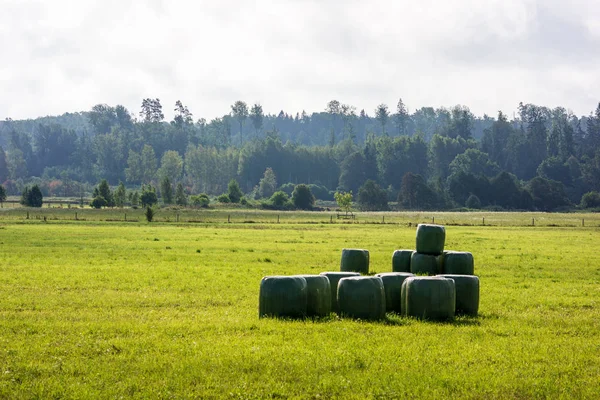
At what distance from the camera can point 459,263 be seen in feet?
74.5

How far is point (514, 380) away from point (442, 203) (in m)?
191

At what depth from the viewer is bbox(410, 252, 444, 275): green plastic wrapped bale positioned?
22.8 metres

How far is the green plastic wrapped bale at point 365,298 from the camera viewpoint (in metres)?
16.7

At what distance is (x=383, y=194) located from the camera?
199125mm

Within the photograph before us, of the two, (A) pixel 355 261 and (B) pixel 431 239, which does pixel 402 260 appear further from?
(A) pixel 355 261

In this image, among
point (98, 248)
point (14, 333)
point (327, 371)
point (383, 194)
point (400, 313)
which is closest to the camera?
point (327, 371)

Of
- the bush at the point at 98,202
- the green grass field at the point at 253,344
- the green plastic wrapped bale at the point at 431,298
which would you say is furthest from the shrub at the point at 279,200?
the green plastic wrapped bale at the point at 431,298

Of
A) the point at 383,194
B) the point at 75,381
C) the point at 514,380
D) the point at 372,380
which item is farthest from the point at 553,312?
the point at 383,194

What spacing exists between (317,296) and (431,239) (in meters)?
7.31

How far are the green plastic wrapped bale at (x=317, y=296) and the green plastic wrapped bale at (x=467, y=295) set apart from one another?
3.51 m

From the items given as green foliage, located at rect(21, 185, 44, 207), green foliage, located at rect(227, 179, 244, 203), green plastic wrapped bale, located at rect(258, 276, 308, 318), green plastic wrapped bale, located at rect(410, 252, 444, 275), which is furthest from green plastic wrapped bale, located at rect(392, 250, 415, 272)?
green foliage, located at rect(227, 179, 244, 203)

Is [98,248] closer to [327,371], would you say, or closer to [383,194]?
[327,371]

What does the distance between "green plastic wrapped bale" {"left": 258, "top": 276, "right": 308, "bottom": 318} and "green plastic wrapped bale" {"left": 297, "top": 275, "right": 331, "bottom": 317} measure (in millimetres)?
188

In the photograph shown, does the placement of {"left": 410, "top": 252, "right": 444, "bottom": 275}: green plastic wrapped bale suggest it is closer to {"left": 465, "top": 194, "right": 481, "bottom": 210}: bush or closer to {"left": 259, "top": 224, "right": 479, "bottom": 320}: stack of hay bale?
{"left": 259, "top": 224, "right": 479, "bottom": 320}: stack of hay bale
